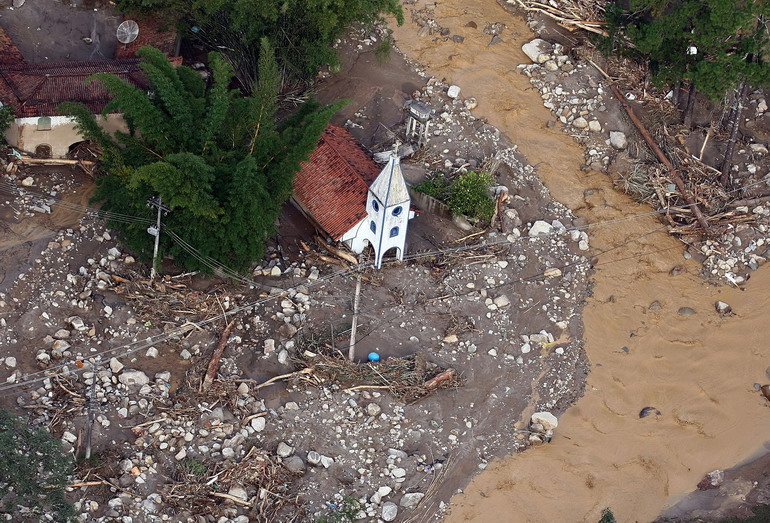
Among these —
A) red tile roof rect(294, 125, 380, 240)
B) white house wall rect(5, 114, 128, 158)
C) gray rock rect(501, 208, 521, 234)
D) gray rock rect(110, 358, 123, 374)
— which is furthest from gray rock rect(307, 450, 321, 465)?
white house wall rect(5, 114, 128, 158)

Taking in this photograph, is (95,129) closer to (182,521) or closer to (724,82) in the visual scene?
(182,521)

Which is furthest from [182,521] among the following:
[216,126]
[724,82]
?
[724,82]

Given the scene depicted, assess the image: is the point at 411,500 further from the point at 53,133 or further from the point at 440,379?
the point at 53,133

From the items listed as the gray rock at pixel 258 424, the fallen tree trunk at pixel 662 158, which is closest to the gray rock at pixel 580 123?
the fallen tree trunk at pixel 662 158

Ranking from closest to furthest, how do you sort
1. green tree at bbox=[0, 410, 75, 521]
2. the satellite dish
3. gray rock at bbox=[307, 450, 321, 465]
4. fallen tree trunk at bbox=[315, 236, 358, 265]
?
green tree at bbox=[0, 410, 75, 521]
gray rock at bbox=[307, 450, 321, 465]
fallen tree trunk at bbox=[315, 236, 358, 265]
the satellite dish

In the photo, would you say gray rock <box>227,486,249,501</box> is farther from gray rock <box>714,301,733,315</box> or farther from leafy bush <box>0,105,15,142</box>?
gray rock <box>714,301,733,315</box>

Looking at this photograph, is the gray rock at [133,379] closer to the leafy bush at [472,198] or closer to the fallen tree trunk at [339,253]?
the fallen tree trunk at [339,253]
